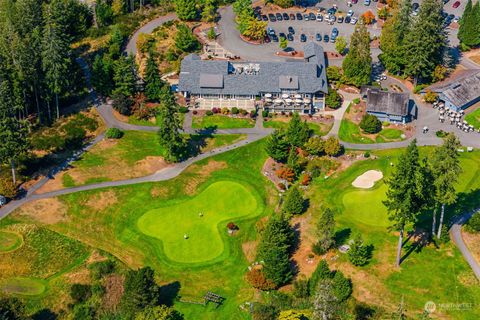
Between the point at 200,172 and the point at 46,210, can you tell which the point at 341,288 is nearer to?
the point at 200,172

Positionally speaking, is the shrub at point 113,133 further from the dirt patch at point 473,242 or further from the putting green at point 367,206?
the dirt patch at point 473,242

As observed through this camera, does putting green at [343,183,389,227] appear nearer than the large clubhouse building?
Yes

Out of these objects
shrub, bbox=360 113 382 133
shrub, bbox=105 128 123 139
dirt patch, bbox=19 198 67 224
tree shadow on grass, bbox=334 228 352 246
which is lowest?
dirt patch, bbox=19 198 67 224

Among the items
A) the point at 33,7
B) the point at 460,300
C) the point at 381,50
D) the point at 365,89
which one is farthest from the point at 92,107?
the point at 460,300

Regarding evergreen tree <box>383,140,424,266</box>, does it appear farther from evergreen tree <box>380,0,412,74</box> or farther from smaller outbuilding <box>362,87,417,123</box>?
evergreen tree <box>380,0,412,74</box>

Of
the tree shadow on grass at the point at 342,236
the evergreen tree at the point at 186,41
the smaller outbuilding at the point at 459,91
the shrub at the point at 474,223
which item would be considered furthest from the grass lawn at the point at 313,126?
the shrub at the point at 474,223

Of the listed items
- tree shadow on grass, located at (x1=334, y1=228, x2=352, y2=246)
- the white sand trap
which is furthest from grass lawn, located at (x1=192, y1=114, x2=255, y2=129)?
tree shadow on grass, located at (x1=334, y1=228, x2=352, y2=246)
